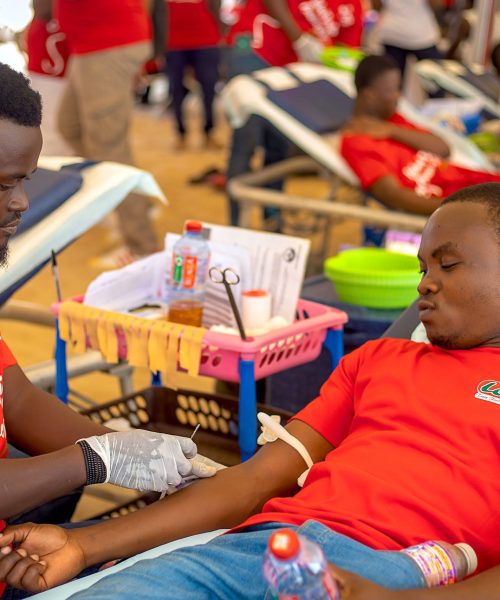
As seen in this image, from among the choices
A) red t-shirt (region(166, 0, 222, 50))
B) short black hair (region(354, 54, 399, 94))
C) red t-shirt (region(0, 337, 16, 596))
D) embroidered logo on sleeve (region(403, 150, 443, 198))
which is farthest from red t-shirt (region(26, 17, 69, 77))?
red t-shirt (region(0, 337, 16, 596))

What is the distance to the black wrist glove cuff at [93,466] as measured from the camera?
143 cm

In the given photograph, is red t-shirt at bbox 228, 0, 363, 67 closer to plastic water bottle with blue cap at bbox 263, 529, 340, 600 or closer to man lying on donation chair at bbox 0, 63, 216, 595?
man lying on donation chair at bbox 0, 63, 216, 595

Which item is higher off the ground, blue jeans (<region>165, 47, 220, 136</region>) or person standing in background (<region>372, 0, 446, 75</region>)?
person standing in background (<region>372, 0, 446, 75</region>)

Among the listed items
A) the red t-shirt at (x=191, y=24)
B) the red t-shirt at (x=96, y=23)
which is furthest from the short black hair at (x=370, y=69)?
the red t-shirt at (x=191, y=24)

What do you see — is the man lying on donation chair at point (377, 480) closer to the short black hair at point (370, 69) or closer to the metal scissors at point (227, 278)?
the metal scissors at point (227, 278)

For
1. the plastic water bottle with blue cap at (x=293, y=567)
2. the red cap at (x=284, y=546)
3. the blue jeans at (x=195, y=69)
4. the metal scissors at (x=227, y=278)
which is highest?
the red cap at (x=284, y=546)

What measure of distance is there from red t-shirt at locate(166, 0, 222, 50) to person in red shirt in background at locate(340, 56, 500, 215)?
3053 millimetres

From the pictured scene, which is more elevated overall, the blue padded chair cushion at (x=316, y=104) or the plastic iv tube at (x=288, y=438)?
the plastic iv tube at (x=288, y=438)

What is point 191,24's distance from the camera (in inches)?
261

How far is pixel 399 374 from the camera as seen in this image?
158cm

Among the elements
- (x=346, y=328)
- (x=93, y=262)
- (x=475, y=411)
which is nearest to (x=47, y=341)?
(x=93, y=262)

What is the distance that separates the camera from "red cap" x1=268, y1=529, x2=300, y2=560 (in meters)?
1.00

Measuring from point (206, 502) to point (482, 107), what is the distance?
4.25 meters

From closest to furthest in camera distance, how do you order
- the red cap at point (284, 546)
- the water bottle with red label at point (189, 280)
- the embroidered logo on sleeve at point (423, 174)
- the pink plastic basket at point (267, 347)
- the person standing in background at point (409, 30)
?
the red cap at point (284, 546) < the pink plastic basket at point (267, 347) < the water bottle with red label at point (189, 280) < the embroidered logo on sleeve at point (423, 174) < the person standing in background at point (409, 30)
